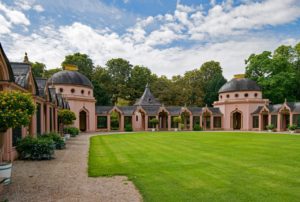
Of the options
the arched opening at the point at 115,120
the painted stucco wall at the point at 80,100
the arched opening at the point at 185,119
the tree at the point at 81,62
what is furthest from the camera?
the tree at the point at 81,62

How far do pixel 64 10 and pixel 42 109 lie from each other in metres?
7.45

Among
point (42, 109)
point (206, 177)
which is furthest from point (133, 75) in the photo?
point (206, 177)

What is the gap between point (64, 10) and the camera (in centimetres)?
1293

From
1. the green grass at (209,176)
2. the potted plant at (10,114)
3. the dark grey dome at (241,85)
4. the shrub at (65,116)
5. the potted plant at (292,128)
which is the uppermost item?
the dark grey dome at (241,85)

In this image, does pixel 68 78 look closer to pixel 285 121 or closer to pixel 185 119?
pixel 185 119

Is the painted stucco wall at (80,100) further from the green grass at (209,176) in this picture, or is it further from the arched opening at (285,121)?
the arched opening at (285,121)

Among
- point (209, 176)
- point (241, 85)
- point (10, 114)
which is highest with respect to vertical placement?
point (241, 85)

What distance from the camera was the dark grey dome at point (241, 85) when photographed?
44.5 m

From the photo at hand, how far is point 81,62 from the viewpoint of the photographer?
56.7 m

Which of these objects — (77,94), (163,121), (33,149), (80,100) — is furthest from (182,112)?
(33,149)

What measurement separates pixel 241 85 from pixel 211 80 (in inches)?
639

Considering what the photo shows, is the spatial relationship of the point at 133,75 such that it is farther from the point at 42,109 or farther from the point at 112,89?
the point at 42,109

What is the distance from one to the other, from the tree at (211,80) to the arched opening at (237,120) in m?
11.6

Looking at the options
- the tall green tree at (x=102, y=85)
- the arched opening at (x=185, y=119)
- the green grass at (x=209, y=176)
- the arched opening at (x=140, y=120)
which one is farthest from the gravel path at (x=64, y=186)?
the tall green tree at (x=102, y=85)
